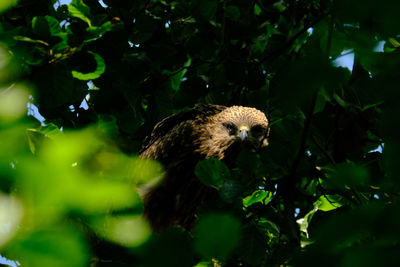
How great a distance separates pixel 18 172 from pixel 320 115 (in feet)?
4.75

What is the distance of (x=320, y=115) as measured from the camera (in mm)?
1835

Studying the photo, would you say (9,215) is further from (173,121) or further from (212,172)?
(173,121)

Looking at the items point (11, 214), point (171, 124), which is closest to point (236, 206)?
point (11, 214)

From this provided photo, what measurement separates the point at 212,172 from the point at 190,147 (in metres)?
2.02

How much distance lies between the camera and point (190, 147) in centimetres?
384

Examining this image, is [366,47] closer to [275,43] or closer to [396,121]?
[396,121]

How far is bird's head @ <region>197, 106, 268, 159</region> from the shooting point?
3.85 metres

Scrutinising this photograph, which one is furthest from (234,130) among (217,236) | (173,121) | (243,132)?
(217,236)

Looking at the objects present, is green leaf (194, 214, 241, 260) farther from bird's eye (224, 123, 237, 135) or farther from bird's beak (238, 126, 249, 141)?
bird's eye (224, 123, 237, 135)

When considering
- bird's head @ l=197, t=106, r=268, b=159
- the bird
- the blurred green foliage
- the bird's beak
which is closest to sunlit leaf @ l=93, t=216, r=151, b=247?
the blurred green foliage

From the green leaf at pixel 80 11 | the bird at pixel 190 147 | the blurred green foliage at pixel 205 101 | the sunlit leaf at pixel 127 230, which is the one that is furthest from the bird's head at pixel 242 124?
the sunlit leaf at pixel 127 230

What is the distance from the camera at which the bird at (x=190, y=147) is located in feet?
11.6

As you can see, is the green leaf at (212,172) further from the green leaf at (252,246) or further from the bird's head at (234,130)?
the bird's head at (234,130)

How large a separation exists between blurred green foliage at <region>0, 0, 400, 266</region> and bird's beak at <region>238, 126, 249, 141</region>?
309 mm
